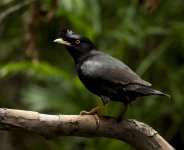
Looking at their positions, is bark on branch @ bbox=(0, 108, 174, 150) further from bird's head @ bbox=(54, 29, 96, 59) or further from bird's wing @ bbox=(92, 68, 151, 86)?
bird's head @ bbox=(54, 29, 96, 59)

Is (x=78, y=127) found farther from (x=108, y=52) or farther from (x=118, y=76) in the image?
(x=108, y=52)

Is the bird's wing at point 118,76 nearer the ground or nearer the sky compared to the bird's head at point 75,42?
nearer the ground

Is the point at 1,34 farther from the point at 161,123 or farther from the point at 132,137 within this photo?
the point at 132,137

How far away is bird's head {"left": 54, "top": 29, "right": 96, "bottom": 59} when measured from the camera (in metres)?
3.90

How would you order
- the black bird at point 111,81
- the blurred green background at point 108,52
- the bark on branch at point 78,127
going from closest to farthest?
the bark on branch at point 78,127, the black bird at point 111,81, the blurred green background at point 108,52

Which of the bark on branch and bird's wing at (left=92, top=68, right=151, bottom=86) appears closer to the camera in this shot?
the bark on branch

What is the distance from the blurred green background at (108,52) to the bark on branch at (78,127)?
6.96 ft

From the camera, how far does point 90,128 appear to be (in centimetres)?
331

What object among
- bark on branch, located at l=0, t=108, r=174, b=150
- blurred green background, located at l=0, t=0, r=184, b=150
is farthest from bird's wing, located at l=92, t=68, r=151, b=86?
A: blurred green background, located at l=0, t=0, r=184, b=150

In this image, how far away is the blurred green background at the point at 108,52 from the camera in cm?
584

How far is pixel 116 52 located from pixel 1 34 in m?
1.37

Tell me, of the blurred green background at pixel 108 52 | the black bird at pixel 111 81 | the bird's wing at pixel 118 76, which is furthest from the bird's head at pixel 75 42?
the blurred green background at pixel 108 52

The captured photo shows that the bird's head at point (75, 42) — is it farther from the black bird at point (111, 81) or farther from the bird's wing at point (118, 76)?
the bird's wing at point (118, 76)

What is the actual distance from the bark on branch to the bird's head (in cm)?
68
